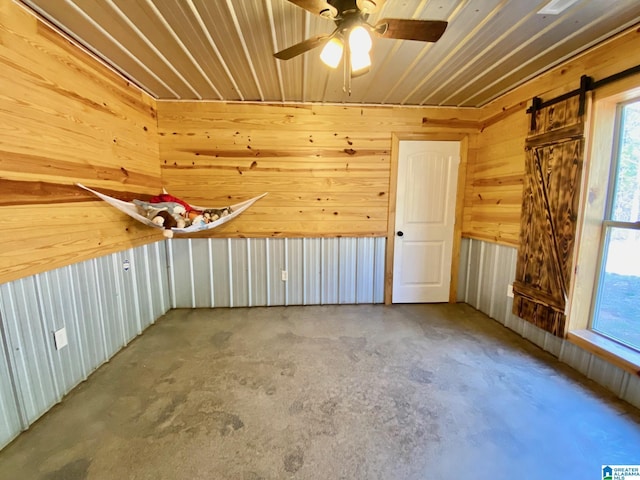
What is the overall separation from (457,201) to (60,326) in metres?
3.63

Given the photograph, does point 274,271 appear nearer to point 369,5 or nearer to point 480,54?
point 369,5

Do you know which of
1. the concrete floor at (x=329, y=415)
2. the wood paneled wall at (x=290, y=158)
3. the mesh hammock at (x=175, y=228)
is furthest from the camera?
the wood paneled wall at (x=290, y=158)

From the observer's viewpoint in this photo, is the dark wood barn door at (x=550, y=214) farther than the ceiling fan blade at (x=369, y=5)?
Yes

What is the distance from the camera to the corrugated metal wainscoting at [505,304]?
5.89ft

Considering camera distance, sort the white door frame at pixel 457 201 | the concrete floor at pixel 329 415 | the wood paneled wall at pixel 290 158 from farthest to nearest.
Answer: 1. the white door frame at pixel 457 201
2. the wood paneled wall at pixel 290 158
3. the concrete floor at pixel 329 415

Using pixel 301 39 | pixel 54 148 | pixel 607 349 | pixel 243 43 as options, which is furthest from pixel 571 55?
pixel 54 148

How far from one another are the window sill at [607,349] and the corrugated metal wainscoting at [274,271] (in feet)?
5.72

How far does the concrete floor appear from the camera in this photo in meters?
1.32

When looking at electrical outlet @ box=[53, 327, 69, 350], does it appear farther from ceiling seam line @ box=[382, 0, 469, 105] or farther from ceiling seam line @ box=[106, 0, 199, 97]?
ceiling seam line @ box=[382, 0, 469, 105]

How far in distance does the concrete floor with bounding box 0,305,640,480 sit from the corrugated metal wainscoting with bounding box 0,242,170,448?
115 mm

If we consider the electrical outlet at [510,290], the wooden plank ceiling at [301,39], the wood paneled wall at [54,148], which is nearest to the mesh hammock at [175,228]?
the wood paneled wall at [54,148]

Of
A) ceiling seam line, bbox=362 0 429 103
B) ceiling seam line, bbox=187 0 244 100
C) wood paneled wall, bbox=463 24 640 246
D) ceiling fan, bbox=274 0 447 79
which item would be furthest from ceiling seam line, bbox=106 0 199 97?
wood paneled wall, bbox=463 24 640 246

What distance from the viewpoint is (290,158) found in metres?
3.06

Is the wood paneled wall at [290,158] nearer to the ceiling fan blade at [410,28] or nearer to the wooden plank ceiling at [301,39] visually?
the wooden plank ceiling at [301,39]
